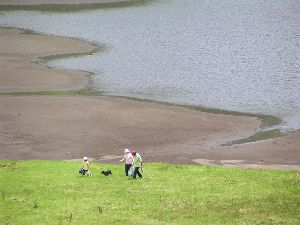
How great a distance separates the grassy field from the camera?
3372cm

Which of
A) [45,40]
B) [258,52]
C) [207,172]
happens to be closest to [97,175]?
[207,172]

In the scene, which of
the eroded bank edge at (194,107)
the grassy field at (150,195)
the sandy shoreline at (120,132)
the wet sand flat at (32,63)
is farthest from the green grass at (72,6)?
the grassy field at (150,195)

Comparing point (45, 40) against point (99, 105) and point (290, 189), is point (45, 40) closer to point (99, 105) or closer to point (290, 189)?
point (99, 105)

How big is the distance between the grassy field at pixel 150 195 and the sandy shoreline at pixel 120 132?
572 centimetres

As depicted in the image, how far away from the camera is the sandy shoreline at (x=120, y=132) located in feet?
177

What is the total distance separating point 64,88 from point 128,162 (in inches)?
1321

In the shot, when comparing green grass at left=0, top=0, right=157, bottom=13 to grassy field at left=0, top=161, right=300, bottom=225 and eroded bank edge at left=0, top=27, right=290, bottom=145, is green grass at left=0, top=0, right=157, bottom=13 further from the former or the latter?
grassy field at left=0, top=161, right=300, bottom=225

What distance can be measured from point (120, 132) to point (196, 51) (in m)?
35.1

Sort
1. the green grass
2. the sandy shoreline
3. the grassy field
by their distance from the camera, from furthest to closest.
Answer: the green grass
the sandy shoreline
the grassy field

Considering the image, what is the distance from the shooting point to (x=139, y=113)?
65.5 m

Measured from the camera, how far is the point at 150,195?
38.7 meters

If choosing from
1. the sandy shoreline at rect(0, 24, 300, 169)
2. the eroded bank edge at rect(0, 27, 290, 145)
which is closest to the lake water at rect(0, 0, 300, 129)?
the eroded bank edge at rect(0, 27, 290, 145)

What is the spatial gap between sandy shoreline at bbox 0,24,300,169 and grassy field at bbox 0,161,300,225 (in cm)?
572

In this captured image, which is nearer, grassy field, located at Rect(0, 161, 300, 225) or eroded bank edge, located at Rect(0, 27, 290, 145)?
grassy field, located at Rect(0, 161, 300, 225)
